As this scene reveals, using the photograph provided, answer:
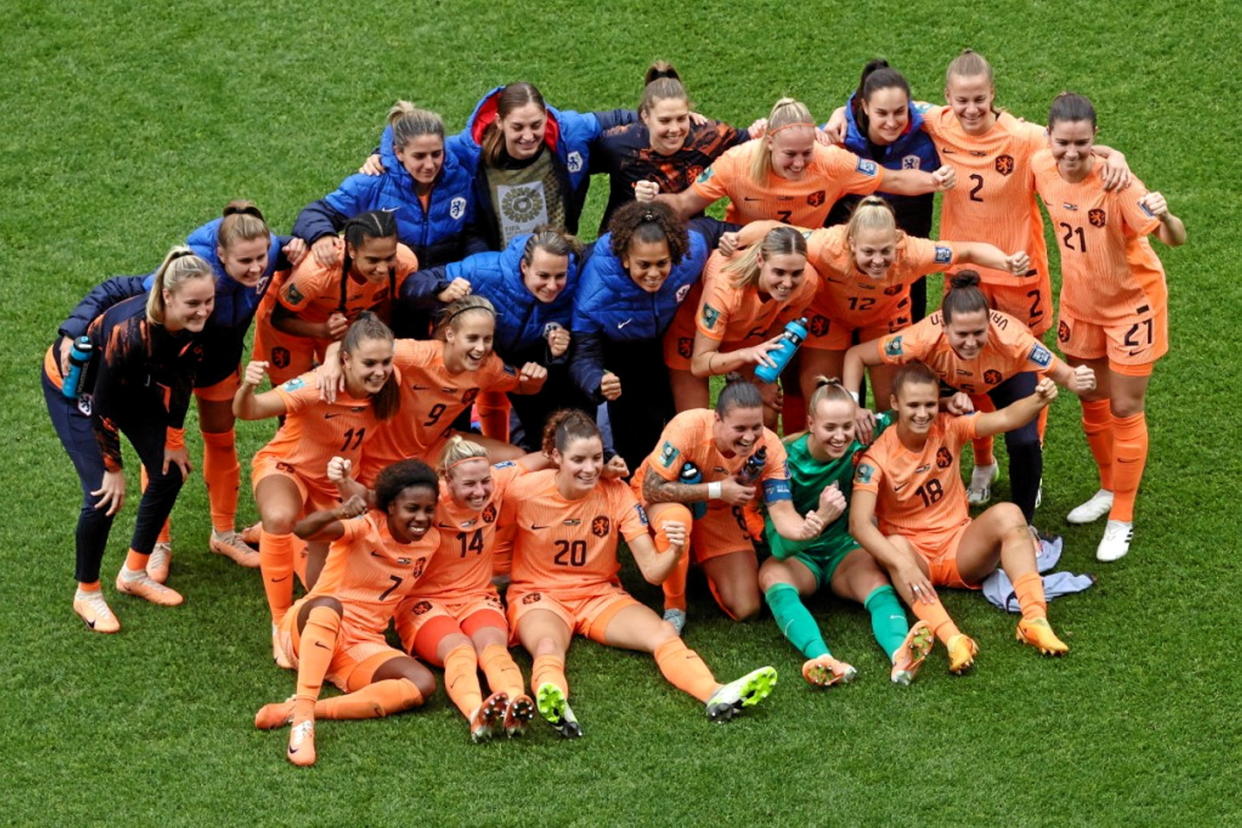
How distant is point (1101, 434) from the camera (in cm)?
994

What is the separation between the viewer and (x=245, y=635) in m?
9.12

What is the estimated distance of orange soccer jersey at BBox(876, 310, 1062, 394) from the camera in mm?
9188

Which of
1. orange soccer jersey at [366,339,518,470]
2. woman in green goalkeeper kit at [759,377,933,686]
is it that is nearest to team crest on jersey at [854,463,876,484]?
woman in green goalkeeper kit at [759,377,933,686]

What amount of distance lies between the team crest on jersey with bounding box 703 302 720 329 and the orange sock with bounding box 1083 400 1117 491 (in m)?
2.02

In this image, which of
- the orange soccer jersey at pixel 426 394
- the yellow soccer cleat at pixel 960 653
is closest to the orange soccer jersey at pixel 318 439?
the orange soccer jersey at pixel 426 394

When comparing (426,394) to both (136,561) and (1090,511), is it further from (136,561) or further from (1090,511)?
(1090,511)

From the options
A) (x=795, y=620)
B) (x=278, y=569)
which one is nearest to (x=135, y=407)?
(x=278, y=569)

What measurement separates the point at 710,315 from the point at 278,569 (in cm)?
225

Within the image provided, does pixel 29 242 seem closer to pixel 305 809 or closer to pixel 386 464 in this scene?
pixel 386 464

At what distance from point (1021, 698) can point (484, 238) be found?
11.1ft

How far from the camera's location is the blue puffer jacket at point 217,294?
880 cm

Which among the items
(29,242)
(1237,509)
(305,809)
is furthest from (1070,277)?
(29,242)

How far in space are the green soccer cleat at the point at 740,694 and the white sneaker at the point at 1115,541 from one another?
209 cm

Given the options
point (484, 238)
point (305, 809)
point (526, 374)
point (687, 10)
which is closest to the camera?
point (305, 809)
